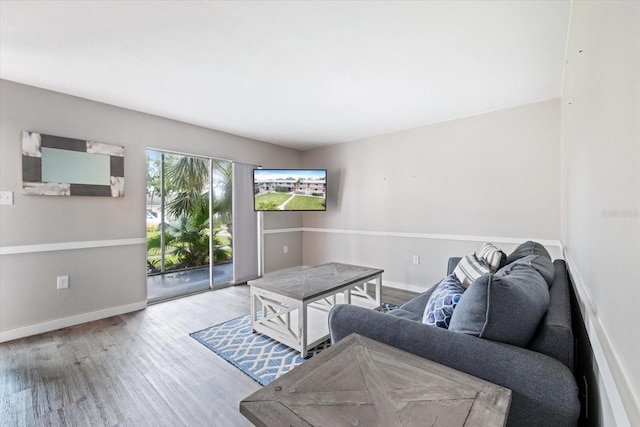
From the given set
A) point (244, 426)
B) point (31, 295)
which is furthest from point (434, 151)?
point (31, 295)

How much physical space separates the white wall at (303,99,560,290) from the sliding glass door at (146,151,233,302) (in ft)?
5.85

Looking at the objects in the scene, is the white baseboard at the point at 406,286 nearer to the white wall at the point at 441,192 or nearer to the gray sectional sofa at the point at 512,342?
the white wall at the point at 441,192

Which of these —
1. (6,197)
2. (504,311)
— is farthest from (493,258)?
(6,197)

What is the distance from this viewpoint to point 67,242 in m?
2.91

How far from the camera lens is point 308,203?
4754 mm

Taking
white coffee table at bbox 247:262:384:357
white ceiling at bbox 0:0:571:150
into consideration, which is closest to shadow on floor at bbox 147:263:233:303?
white coffee table at bbox 247:262:384:357

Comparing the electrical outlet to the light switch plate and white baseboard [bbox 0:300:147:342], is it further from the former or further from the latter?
the light switch plate

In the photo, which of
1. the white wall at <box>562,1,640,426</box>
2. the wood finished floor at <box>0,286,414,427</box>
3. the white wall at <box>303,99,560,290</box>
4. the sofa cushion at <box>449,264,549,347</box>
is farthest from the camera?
the white wall at <box>303,99,560,290</box>

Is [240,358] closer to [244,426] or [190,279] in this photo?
[244,426]

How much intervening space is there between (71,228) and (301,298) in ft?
8.58

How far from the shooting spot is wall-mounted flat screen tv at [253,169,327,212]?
15.0 ft

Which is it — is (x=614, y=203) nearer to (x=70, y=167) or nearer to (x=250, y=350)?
(x=250, y=350)

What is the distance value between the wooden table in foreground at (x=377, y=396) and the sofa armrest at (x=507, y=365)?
8 centimetres

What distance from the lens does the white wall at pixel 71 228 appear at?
2.62 m
